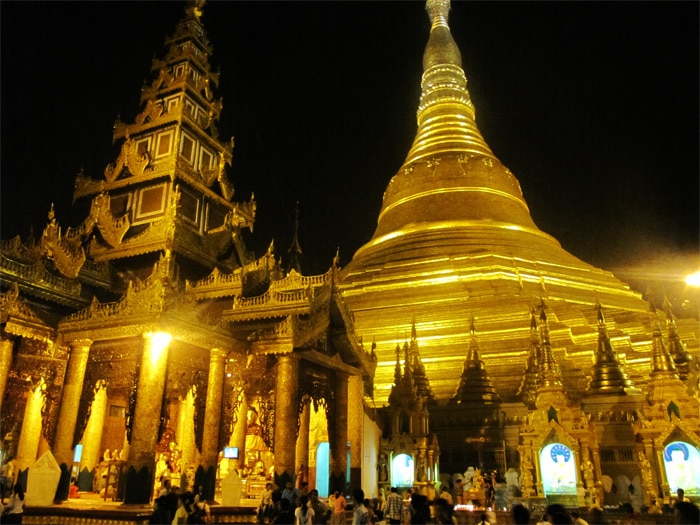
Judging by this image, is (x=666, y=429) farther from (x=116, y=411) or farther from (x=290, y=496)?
(x=116, y=411)

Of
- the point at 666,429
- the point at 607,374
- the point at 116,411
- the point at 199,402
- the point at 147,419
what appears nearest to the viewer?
the point at 147,419

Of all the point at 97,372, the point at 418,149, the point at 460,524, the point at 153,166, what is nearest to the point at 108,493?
the point at 97,372

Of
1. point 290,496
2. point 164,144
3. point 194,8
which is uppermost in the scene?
point 194,8

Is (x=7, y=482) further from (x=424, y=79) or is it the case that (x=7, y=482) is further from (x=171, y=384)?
(x=424, y=79)

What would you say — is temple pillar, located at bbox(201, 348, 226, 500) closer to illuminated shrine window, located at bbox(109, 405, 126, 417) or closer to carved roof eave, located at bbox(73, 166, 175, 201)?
illuminated shrine window, located at bbox(109, 405, 126, 417)

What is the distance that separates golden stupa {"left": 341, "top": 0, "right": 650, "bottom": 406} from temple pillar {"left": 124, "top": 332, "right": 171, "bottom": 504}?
7.82 metres

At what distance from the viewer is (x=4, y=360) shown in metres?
11.8

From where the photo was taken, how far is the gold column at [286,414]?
11.9 m

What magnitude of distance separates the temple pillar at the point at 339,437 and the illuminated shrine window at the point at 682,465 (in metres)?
6.77

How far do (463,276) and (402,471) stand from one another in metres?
9.01

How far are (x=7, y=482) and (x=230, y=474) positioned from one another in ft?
14.8

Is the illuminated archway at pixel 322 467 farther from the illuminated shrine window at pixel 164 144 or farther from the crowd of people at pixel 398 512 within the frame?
the illuminated shrine window at pixel 164 144

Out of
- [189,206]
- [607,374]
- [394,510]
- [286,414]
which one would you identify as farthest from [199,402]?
[607,374]

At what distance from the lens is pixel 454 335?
19.2 meters
